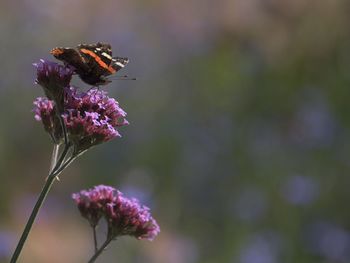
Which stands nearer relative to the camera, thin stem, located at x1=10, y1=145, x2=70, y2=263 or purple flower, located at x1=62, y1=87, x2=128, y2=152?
thin stem, located at x1=10, y1=145, x2=70, y2=263

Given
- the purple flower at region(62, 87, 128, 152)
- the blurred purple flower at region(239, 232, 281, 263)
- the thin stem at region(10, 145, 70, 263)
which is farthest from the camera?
the blurred purple flower at region(239, 232, 281, 263)

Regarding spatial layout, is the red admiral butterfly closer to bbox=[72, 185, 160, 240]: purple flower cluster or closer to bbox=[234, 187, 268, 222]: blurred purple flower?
bbox=[72, 185, 160, 240]: purple flower cluster

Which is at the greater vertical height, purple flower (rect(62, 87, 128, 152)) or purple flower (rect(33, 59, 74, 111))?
purple flower (rect(33, 59, 74, 111))

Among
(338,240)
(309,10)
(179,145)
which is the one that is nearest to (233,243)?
(338,240)

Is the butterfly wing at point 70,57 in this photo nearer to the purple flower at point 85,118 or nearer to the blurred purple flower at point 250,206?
the purple flower at point 85,118

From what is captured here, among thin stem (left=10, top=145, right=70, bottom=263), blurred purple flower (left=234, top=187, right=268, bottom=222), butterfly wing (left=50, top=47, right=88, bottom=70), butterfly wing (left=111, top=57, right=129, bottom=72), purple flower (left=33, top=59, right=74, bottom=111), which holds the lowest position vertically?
thin stem (left=10, top=145, right=70, bottom=263)

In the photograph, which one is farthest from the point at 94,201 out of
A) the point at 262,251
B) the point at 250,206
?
the point at 250,206

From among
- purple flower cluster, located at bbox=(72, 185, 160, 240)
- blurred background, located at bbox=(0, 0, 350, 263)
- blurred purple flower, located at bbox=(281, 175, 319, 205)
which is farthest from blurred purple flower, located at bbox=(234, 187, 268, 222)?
purple flower cluster, located at bbox=(72, 185, 160, 240)
